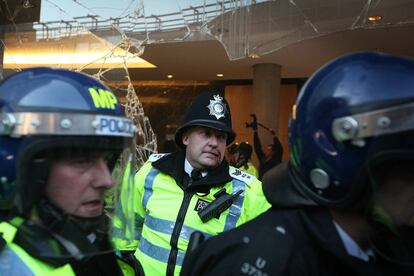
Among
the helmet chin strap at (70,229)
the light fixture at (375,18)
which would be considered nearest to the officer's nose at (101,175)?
the helmet chin strap at (70,229)

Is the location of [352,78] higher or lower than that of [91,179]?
higher

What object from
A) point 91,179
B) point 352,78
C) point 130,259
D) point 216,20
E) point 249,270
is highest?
point 216,20

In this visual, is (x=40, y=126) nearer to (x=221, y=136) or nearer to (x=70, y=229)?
(x=70, y=229)

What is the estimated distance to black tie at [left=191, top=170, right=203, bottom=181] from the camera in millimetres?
2514

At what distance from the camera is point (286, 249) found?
1.03 metres

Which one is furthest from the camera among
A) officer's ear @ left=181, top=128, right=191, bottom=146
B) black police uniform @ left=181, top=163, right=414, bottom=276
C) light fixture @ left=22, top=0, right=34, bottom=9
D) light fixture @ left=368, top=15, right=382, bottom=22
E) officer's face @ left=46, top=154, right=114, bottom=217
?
light fixture @ left=22, top=0, right=34, bottom=9

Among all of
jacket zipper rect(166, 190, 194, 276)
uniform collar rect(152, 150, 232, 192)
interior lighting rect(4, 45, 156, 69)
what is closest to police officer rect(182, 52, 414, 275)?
jacket zipper rect(166, 190, 194, 276)

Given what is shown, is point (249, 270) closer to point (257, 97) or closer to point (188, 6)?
point (188, 6)

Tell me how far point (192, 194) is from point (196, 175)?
138 millimetres

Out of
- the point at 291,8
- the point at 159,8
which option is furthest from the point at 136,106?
the point at 291,8

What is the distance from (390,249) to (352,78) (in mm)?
433

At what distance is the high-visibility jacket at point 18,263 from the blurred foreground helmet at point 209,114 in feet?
5.23

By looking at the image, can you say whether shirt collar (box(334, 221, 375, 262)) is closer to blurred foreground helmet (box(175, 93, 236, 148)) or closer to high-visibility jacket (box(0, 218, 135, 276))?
high-visibility jacket (box(0, 218, 135, 276))

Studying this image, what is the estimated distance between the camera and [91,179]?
1.26 metres
